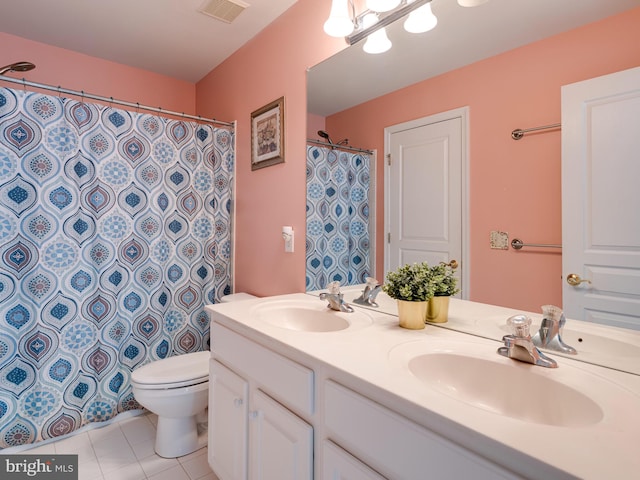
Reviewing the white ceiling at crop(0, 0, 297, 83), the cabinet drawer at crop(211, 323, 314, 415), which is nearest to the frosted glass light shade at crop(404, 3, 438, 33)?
A: the white ceiling at crop(0, 0, 297, 83)

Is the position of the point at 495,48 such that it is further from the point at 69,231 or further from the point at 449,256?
the point at 69,231

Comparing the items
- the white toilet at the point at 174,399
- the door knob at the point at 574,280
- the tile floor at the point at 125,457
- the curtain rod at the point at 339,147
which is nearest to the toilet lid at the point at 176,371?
the white toilet at the point at 174,399

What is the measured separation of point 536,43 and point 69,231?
6.99ft

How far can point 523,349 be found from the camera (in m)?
0.90

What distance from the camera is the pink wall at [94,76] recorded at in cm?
220

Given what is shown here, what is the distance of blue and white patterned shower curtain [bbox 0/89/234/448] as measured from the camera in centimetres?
169

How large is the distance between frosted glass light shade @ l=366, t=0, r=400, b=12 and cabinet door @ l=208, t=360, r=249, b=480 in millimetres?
1485

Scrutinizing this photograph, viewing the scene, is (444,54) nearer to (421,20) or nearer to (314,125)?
(421,20)

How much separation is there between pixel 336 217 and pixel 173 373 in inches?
44.7

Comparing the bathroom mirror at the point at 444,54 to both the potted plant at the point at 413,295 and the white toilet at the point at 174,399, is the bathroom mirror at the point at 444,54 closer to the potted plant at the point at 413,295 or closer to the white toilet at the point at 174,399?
the potted plant at the point at 413,295

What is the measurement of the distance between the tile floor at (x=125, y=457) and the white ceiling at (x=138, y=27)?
2273 millimetres

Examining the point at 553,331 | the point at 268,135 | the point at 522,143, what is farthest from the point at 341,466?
the point at 268,135
